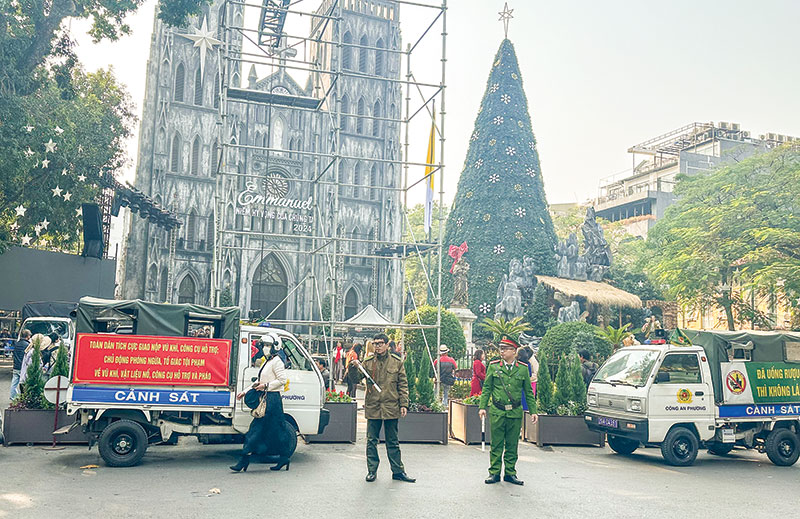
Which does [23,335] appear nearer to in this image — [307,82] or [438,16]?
[438,16]

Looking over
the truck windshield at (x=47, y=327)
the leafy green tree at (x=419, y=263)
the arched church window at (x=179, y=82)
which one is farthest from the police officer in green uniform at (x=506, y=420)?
the arched church window at (x=179, y=82)

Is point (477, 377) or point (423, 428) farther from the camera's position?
point (477, 377)

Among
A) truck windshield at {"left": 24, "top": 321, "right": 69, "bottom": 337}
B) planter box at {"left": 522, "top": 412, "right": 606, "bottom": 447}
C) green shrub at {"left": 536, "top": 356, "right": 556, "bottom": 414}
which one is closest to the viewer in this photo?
planter box at {"left": 522, "top": 412, "right": 606, "bottom": 447}

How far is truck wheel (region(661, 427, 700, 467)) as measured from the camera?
33.5ft

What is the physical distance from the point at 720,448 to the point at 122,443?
9012 millimetres

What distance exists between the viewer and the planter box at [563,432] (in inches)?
470

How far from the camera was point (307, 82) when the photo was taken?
46844mm

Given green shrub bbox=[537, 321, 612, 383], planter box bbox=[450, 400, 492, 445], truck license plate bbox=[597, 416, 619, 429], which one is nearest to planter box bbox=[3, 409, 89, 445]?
planter box bbox=[450, 400, 492, 445]

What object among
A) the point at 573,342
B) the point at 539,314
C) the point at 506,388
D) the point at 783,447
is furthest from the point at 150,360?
the point at 539,314

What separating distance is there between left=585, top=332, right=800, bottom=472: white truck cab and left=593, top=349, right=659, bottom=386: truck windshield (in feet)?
0.06

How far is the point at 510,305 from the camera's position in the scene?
29.7 metres

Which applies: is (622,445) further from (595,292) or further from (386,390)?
(595,292)

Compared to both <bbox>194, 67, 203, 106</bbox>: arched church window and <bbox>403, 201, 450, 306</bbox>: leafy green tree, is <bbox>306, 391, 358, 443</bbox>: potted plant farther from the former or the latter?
<bbox>194, 67, 203, 106</bbox>: arched church window

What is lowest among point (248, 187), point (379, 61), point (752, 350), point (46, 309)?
point (752, 350)
